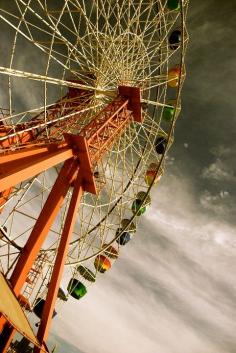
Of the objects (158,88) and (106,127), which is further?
(158,88)

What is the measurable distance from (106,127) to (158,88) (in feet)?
18.4

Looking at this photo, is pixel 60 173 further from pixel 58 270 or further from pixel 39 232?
pixel 58 270

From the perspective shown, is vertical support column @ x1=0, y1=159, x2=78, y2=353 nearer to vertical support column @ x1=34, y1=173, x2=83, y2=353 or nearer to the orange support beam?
the orange support beam

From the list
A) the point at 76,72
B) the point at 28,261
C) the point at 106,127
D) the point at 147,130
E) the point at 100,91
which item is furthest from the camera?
the point at 147,130

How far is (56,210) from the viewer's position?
827 centimetres

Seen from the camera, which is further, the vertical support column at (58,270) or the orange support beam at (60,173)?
the vertical support column at (58,270)

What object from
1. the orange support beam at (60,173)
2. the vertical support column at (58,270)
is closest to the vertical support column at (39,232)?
the orange support beam at (60,173)

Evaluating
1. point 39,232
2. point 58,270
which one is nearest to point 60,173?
point 39,232

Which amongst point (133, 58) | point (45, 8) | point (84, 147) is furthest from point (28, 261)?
point (133, 58)

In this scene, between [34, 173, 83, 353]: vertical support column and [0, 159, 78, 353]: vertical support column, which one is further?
[34, 173, 83, 353]: vertical support column

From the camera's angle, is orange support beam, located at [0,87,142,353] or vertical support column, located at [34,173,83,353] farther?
vertical support column, located at [34,173,83,353]

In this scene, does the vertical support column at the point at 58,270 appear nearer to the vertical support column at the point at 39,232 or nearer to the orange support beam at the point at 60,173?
the orange support beam at the point at 60,173

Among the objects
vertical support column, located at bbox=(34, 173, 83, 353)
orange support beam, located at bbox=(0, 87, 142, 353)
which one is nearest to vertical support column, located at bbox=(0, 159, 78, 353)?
orange support beam, located at bbox=(0, 87, 142, 353)

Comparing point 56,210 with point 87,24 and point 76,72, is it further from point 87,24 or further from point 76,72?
point 87,24
